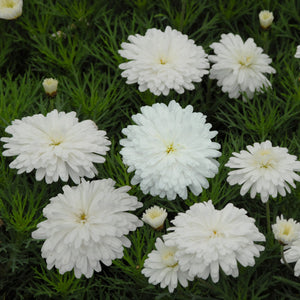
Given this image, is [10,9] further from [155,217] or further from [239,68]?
[155,217]

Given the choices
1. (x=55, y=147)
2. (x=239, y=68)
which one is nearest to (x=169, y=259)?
(x=55, y=147)

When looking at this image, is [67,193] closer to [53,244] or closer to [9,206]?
[53,244]

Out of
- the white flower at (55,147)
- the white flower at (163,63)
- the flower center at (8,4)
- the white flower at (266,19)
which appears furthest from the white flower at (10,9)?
the white flower at (266,19)

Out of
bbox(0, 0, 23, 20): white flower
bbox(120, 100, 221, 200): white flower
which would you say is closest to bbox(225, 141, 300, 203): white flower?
bbox(120, 100, 221, 200): white flower

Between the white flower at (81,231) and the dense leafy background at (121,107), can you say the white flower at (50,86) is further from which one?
the white flower at (81,231)

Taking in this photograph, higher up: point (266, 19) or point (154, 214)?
point (266, 19)

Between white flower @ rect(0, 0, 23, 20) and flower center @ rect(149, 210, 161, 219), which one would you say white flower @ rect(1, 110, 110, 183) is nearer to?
flower center @ rect(149, 210, 161, 219)
